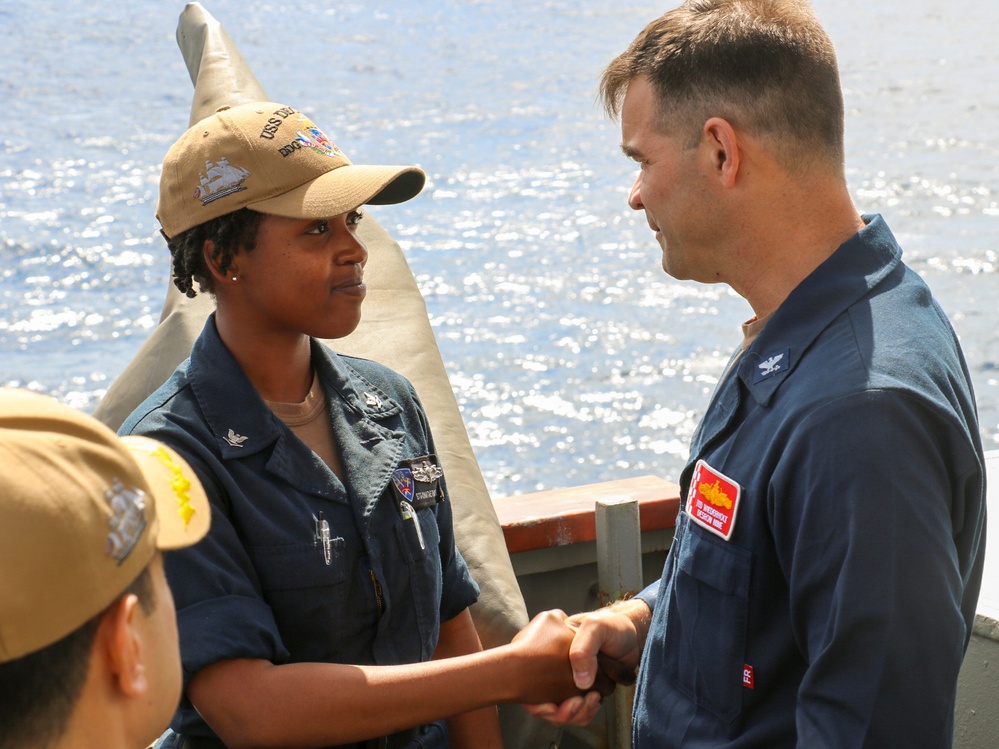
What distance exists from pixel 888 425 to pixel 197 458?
1.01 meters

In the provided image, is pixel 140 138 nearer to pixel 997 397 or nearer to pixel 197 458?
pixel 997 397

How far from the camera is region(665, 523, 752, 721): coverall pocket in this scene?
154 cm

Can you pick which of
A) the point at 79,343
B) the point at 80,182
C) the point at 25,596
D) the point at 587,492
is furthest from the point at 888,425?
the point at 80,182

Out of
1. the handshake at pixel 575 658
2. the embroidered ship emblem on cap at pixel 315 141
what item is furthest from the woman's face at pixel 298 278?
the handshake at pixel 575 658

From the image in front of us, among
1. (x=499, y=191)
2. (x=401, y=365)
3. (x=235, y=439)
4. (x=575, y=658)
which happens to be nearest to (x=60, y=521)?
(x=235, y=439)

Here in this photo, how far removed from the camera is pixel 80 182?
11.7 m

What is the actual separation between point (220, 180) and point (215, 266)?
149 mm

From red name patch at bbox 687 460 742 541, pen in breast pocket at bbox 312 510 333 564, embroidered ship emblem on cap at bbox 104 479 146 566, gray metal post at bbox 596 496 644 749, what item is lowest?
gray metal post at bbox 596 496 644 749

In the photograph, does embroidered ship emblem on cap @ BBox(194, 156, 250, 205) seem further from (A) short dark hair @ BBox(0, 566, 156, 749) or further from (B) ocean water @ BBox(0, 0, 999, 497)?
(B) ocean water @ BBox(0, 0, 999, 497)

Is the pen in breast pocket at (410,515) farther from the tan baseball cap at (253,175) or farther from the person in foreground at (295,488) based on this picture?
the tan baseball cap at (253,175)

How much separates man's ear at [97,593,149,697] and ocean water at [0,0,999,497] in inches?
228

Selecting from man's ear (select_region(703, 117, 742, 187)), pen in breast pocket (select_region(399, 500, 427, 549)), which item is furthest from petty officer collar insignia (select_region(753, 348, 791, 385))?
pen in breast pocket (select_region(399, 500, 427, 549))

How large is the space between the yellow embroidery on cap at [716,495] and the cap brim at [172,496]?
689 mm

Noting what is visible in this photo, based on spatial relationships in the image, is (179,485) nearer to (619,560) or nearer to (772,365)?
(772,365)
